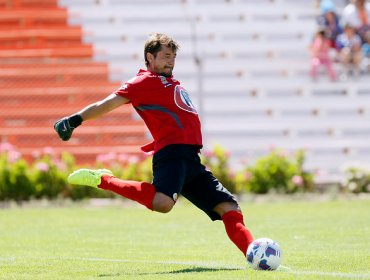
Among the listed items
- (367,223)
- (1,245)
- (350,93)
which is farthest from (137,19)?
(1,245)

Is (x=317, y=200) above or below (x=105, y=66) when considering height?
below

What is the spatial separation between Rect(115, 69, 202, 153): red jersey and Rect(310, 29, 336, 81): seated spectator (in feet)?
49.7

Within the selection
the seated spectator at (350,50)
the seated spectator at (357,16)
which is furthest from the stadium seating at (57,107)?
the seated spectator at (357,16)

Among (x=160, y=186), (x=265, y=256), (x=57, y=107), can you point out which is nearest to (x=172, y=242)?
(x=160, y=186)

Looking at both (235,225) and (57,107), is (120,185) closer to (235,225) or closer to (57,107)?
(235,225)

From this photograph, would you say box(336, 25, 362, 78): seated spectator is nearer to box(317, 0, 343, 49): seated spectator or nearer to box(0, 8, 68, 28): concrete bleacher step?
box(317, 0, 343, 49): seated spectator

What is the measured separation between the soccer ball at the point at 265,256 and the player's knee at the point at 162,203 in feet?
2.42

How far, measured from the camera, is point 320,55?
23094mm

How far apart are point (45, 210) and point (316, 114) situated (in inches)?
319

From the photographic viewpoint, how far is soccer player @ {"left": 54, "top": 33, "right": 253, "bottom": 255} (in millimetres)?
7996

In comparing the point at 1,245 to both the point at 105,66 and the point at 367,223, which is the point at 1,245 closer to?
the point at 367,223

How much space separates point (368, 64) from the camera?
2386 centimetres

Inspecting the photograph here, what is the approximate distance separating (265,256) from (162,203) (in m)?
0.90

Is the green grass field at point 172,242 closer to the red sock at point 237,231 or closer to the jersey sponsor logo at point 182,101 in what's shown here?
the red sock at point 237,231
